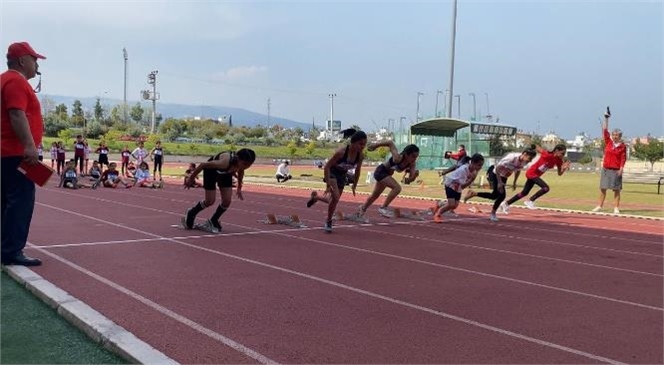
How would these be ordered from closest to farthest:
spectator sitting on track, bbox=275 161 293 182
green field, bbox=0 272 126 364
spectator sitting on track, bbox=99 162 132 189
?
green field, bbox=0 272 126 364 < spectator sitting on track, bbox=99 162 132 189 < spectator sitting on track, bbox=275 161 293 182

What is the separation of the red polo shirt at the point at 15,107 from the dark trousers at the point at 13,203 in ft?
0.44

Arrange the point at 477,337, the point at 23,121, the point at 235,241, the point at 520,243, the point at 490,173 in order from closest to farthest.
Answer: the point at 477,337 < the point at 23,121 < the point at 235,241 < the point at 520,243 < the point at 490,173

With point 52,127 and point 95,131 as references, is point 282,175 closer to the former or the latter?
point 95,131

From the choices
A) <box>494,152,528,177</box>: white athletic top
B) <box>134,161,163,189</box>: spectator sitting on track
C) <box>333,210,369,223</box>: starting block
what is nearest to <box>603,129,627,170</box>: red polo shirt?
<box>494,152,528,177</box>: white athletic top

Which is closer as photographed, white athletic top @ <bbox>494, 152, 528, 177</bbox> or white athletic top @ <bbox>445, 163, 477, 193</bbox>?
white athletic top @ <bbox>445, 163, 477, 193</bbox>

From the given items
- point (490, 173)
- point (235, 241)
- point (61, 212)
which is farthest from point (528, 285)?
point (61, 212)

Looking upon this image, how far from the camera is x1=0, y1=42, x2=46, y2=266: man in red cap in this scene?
6598 mm

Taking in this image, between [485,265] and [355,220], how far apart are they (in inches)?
201

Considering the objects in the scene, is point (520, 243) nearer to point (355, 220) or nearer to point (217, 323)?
point (355, 220)

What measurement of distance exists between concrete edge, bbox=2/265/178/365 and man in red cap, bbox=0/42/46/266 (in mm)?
754

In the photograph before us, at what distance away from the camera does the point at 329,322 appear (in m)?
5.27

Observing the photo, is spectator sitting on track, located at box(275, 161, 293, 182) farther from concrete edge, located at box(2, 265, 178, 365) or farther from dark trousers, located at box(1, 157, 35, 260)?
concrete edge, located at box(2, 265, 178, 365)

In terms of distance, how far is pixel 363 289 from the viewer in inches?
259

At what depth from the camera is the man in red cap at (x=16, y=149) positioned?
6598 millimetres
